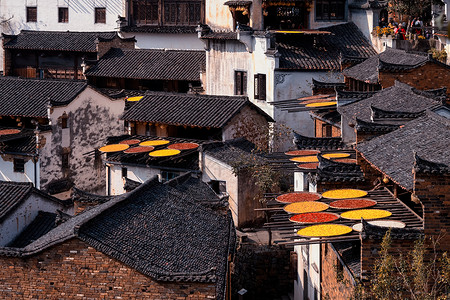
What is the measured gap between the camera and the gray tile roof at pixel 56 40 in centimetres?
6594

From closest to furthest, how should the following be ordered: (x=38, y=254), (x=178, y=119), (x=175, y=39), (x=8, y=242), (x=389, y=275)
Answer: (x=389, y=275)
(x=38, y=254)
(x=8, y=242)
(x=178, y=119)
(x=175, y=39)

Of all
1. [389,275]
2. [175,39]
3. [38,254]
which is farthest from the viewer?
[175,39]

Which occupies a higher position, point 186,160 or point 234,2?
point 234,2

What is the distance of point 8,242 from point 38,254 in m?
10.2

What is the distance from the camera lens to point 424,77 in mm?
39500

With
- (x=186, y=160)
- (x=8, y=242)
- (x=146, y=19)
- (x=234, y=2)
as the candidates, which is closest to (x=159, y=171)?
(x=186, y=160)

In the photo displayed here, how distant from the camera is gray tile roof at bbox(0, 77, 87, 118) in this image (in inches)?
1940

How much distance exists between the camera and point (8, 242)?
3331 cm

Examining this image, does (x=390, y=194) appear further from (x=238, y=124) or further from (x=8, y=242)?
(x=238, y=124)

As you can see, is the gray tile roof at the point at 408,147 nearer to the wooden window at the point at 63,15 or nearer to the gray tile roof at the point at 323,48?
the gray tile roof at the point at 323,48

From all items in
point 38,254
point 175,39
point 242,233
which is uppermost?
point 175,39

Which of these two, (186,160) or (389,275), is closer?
(389,275)

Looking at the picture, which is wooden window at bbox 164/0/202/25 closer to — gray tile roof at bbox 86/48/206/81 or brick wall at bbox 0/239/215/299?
gray tile roof at bbox 86/48/206/81

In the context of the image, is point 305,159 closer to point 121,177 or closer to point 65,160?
point 121,177
